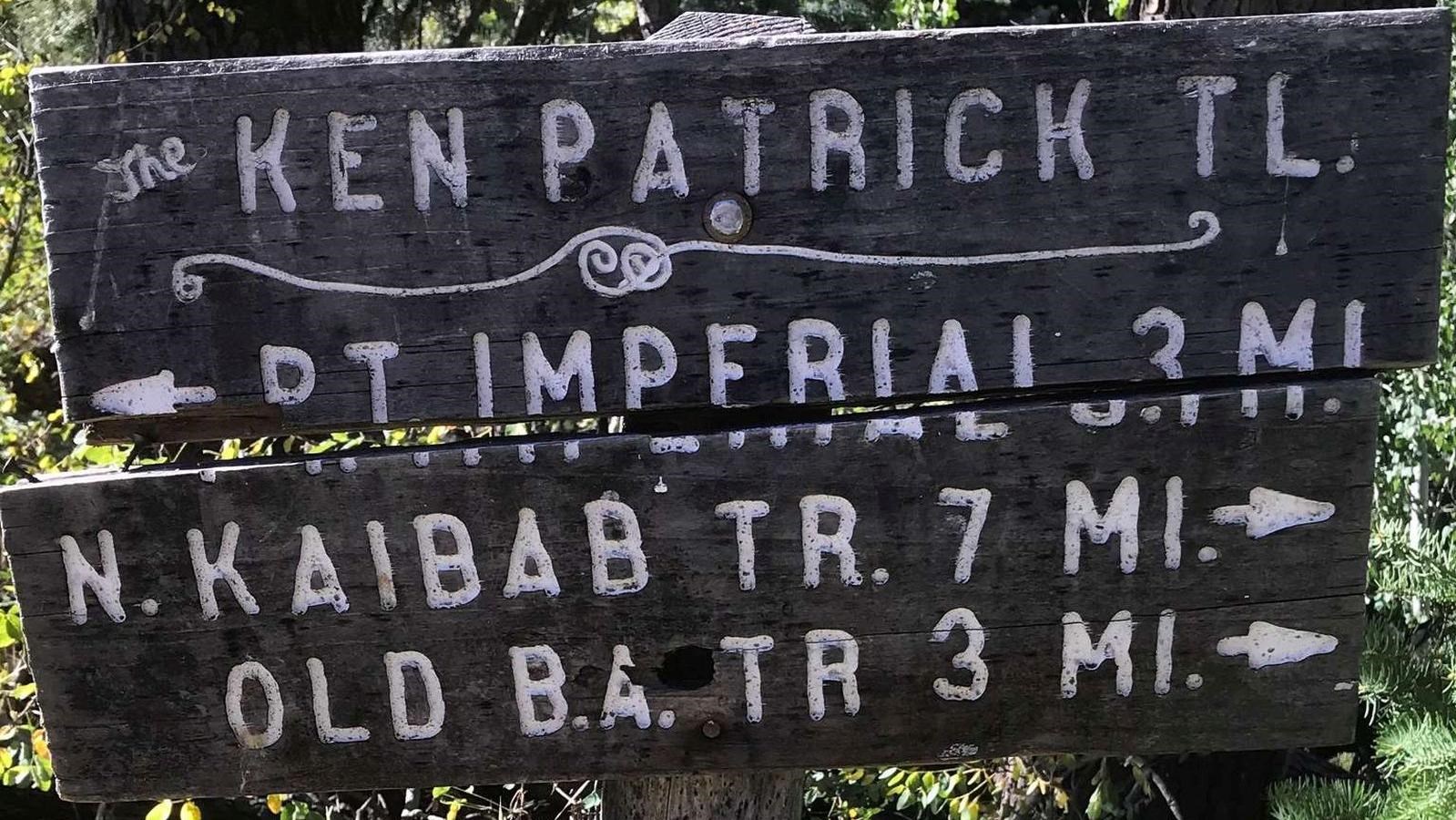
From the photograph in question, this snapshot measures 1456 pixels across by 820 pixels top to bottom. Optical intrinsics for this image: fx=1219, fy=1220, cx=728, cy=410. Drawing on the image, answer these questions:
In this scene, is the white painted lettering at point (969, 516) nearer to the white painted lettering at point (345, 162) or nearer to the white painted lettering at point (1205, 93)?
the white painted lettering at point (1205, 93)

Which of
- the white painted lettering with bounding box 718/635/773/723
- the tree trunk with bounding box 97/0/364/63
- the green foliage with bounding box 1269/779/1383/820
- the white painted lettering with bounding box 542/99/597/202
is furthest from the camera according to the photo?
the tree trunk with bounding box 97/0/364/63

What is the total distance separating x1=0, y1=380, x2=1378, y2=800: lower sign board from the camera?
4.51ft

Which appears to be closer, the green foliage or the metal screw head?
the metal screw head

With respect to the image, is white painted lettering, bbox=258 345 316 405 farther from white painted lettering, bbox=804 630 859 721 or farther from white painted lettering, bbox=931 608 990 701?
white painted lettering, bbox=931 608 990 701

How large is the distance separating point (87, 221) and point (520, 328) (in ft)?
1.57

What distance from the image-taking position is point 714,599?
140 centimetres

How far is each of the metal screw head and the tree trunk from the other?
9.77 feet

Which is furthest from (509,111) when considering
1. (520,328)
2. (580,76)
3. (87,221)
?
(87,221)

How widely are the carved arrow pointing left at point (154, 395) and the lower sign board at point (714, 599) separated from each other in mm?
83

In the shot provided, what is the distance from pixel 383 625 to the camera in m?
1.41

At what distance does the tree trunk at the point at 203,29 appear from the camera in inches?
150

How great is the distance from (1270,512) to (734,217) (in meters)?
0.70

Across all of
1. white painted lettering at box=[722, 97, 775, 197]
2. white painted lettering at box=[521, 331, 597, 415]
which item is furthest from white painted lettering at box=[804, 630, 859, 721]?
white painted lettering at box=[722, 97, 775, 197]

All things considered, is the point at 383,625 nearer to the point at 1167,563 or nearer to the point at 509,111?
the point at 509,111
